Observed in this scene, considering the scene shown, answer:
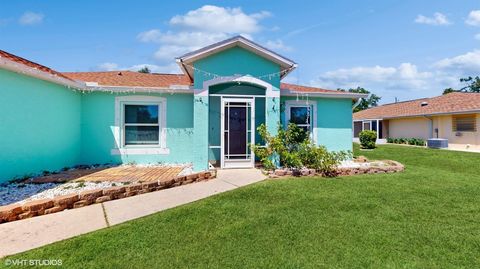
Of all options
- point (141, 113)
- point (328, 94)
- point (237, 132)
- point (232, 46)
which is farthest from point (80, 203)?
point (328, 94)

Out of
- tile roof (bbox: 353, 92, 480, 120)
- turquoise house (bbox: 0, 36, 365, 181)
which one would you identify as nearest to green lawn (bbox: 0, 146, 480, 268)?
turquoise house (bbox: 0, 36, 365, 181)

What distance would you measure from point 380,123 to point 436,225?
104 ft

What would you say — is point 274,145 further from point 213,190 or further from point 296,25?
point 296,25

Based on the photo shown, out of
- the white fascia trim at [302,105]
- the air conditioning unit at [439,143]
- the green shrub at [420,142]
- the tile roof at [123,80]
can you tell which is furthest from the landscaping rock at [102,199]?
the green shrub at [420,142]

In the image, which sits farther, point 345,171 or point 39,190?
point 345,171

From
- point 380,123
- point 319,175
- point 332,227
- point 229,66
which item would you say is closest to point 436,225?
point 332,227

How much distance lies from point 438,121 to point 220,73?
998 inches

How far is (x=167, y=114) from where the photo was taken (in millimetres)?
11398

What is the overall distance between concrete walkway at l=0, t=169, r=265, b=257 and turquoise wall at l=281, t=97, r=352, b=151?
6.46m

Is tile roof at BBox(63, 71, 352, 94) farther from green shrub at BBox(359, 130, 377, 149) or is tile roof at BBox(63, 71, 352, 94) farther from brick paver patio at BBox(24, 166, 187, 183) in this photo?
green shrub at BBox(359, 130, 377, 149)

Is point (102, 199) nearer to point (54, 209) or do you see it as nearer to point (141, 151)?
point (54, 209)

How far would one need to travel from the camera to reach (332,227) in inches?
189

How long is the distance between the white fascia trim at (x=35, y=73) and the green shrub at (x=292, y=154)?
23.5ft

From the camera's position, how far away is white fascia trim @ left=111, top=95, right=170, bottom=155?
11031 mm
